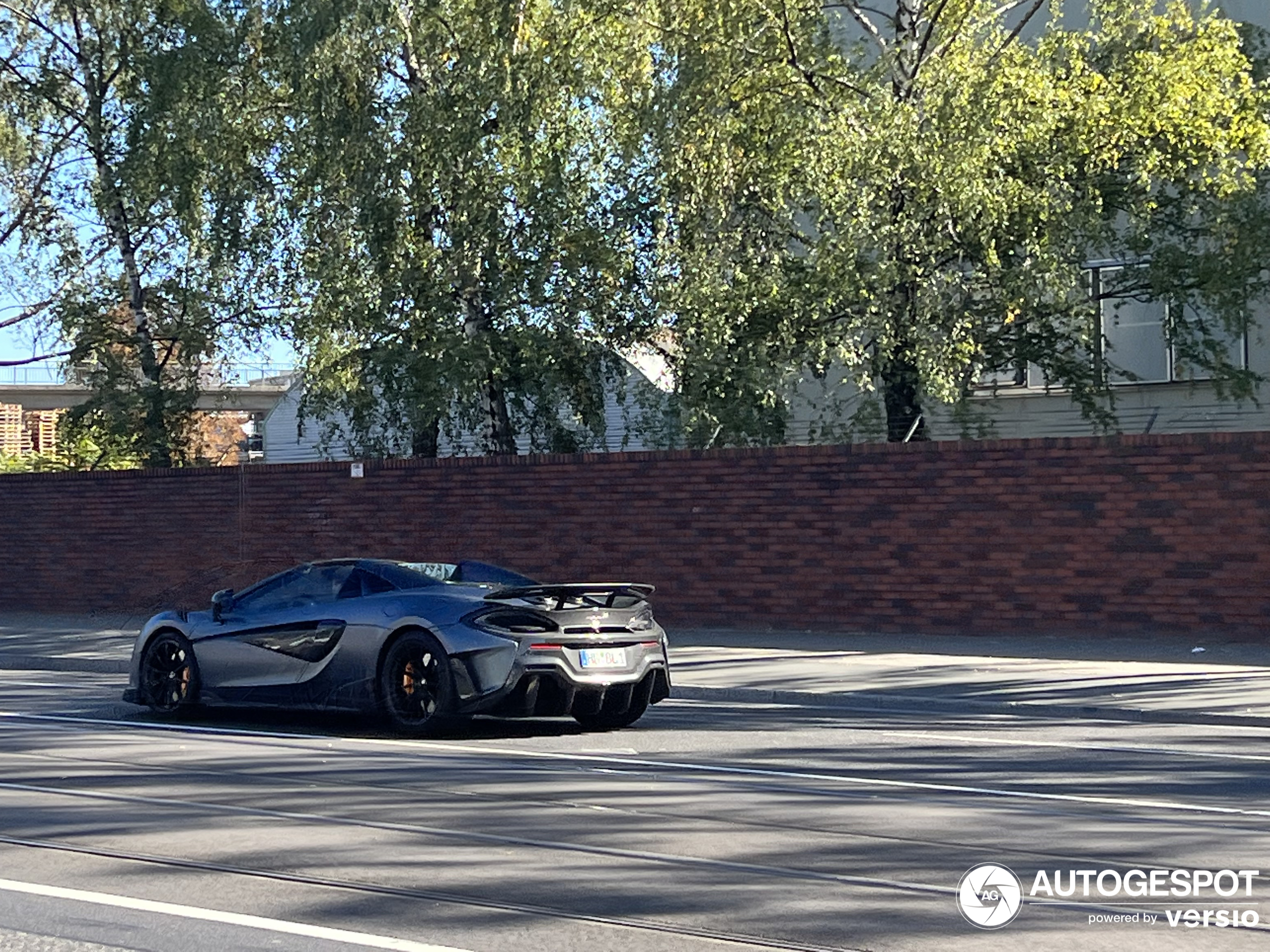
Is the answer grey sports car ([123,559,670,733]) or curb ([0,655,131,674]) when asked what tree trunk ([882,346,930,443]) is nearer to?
grey sports car ([123,559,670,733])

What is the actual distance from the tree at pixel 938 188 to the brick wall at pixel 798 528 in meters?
1.16

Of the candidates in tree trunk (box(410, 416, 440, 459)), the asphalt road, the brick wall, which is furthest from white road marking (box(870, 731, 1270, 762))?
tree trunk (box(410, 416, 440, 459))

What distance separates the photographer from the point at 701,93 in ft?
63.5

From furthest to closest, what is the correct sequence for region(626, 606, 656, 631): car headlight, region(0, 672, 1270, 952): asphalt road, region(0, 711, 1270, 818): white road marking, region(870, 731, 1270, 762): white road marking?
1. region(626, 606, 656, 631): car headlight
2. region(870, 731, 1270, 762): white road marking
3. region(0, 711, 1270, 818): white road marking
4. region(0, 672, 1270, 952): asphalt road

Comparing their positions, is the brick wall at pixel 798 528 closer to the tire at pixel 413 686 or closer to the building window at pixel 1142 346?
the building window at pixel 1142 346

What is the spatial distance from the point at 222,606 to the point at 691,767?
462 cm

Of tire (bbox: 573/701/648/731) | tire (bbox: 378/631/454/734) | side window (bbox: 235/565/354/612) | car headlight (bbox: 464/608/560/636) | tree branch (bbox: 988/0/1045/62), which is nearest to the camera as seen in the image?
car headlight (bbox: 464/608/560/636)

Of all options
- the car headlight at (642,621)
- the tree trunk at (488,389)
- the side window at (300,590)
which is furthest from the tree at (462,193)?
the car headlight at (642,621)

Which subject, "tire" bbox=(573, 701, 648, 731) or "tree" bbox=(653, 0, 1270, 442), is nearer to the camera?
"tire" bbox=(573, 701, 648, 731)

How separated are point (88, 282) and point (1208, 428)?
18.2 meters

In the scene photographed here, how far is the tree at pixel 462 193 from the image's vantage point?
2091 centimetres

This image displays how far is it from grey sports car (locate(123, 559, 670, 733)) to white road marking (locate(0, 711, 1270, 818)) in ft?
0.97

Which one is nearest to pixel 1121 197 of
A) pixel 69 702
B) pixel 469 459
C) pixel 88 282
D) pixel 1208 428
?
pixel 1208 428

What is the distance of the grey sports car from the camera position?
1140cm
